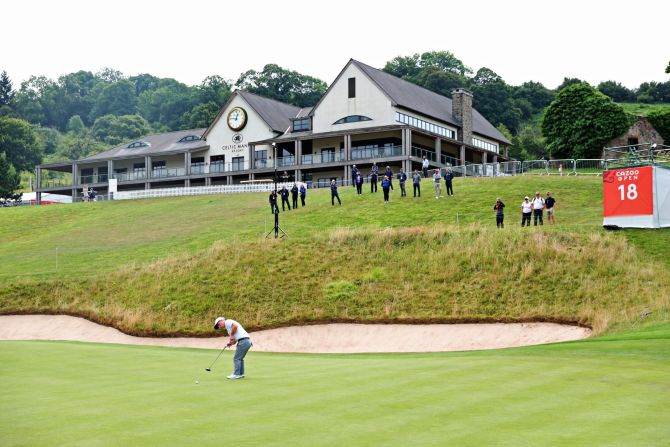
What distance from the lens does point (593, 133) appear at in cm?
8638

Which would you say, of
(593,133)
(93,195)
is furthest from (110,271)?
(593,133)

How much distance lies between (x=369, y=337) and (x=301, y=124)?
189ft

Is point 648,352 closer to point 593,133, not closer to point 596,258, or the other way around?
point 596,258

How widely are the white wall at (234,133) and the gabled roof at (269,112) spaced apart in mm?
363

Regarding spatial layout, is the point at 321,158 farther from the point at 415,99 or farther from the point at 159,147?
the point at 159,147

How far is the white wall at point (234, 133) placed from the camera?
9056 cm

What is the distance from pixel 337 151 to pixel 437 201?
3580 centimetres

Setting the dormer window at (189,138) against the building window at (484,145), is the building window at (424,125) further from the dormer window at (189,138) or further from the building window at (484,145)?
the dormer window at (189,138)

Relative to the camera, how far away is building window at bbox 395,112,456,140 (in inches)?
3226

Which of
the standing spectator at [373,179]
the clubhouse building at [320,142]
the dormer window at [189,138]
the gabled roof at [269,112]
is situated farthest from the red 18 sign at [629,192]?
the dormer window at [189,138]

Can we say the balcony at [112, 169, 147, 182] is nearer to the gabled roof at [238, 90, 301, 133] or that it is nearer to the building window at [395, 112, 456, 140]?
the gabled roof at [238, 90, 301, 133]

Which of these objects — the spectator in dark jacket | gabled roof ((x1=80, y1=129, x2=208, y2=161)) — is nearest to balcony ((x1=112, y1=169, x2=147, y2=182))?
gabled roof ((x1=80, y1=129, x2=208, y2=161))

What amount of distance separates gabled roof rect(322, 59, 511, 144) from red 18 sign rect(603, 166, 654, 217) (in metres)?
43.1

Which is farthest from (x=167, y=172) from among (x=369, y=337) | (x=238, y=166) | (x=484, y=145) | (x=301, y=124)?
(x=369, y=337)
